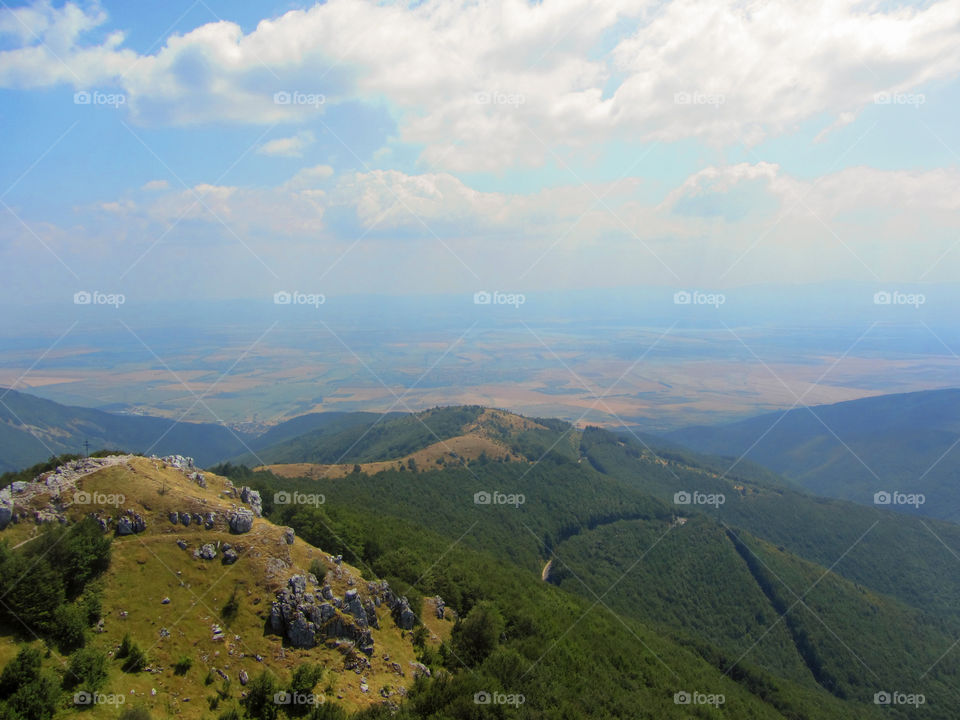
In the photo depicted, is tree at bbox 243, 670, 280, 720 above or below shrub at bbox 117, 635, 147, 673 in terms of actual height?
below

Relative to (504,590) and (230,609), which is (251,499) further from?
(504,590)

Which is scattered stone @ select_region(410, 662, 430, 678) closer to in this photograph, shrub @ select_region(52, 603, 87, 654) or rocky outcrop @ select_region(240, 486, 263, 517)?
shrub @ select_region(52, 603, 87, 654)

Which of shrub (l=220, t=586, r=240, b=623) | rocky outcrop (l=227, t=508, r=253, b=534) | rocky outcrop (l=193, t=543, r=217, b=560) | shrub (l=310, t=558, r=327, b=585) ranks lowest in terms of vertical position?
shrub (l=220, t=586, r=240, b=623)

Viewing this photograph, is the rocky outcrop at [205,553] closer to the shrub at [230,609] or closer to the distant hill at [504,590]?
the distant hill at [504,590]

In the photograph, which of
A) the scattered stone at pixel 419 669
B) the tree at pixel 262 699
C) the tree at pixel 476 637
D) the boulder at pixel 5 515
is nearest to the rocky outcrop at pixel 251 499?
the boulder at pixel 5 515

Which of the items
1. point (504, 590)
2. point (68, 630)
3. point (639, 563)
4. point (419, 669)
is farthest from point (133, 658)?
point (639, 563)

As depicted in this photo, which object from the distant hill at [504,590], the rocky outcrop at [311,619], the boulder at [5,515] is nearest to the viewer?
the distant hill at [504,590]

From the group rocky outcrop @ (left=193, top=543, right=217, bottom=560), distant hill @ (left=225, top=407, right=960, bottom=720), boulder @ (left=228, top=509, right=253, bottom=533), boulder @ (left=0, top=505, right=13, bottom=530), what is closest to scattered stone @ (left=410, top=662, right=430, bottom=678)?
distant hill @ (left=225, top=407, right=960, bottom=720)

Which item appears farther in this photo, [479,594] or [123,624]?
[479,594]

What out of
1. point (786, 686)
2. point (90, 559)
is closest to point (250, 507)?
point (90, 559)

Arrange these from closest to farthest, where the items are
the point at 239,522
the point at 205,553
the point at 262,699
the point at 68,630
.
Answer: the point at 68,630, the point at 262,699, the point at 205,553, the point at 239,522

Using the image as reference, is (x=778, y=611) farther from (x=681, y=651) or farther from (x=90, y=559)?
(x=90, y=559)
